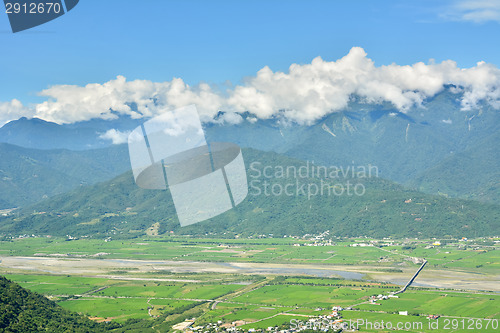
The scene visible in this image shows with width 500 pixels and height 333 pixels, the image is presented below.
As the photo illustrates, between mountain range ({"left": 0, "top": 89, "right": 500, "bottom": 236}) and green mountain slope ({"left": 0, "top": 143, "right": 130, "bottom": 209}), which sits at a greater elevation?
green mountain slope ({"left": 0, "top": 143, "right": 130, "bottom": 209})

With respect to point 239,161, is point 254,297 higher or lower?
lower

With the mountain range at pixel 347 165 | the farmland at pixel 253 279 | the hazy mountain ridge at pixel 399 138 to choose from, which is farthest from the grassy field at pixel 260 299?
the hazy mountain ridge at pixel 399 138

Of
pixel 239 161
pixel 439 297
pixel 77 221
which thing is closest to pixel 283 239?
pixel 77 221

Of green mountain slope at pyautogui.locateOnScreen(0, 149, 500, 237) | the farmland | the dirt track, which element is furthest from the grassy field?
green mountain slope at pyautogui.locateOnScreen(0, 149, 500, 237)

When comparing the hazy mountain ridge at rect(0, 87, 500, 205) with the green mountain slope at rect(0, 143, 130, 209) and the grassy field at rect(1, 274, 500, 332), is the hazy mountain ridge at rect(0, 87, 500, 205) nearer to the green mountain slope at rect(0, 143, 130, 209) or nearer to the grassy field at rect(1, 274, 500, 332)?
the green mountain slope at rect(0, 143, 130, 209)

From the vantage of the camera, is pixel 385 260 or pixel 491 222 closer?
pixel 385 260

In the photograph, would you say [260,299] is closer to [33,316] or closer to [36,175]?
[33,316]

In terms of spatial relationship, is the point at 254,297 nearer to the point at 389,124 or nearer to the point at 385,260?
the point at 385,260
